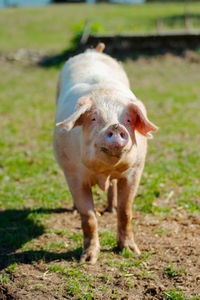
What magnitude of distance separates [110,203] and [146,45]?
11312mm

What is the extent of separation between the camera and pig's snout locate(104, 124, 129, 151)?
3207 millimetres

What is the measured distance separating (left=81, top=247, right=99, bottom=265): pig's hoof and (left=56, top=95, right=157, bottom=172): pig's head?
106 cm

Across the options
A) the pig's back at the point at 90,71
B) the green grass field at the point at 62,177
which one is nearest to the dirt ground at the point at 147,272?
the green grass field at the point at 62,177

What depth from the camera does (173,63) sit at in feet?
49.4

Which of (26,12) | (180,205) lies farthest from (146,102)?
(26,12)

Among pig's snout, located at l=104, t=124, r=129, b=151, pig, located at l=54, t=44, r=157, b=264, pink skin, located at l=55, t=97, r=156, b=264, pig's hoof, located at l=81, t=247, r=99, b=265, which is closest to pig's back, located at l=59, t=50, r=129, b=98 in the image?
pig, located at l=54, t=44, r=157, b=264

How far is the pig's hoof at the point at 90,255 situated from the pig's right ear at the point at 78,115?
1330 millimetres

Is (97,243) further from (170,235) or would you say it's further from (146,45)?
(146,45)

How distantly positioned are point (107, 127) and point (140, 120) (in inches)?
20.8

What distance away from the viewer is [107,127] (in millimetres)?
3332

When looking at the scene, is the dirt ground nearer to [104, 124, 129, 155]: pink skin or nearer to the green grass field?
the green grass field

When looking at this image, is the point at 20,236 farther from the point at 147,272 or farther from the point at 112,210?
the point at 147,272

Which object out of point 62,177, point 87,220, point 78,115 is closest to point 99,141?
point 78,115

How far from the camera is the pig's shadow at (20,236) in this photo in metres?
4.45
